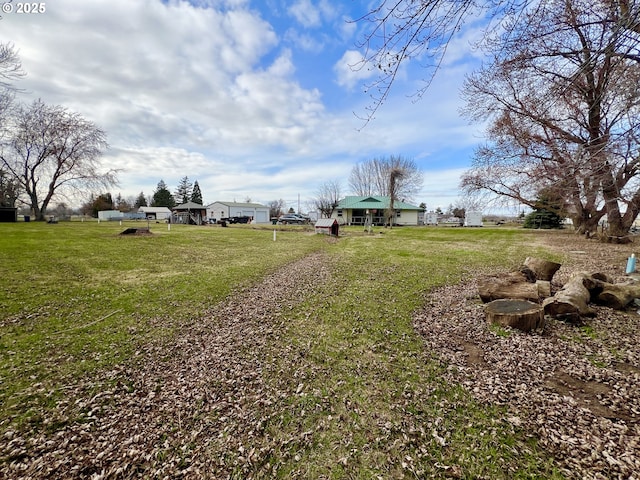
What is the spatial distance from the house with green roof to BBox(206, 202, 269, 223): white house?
64.2 feet

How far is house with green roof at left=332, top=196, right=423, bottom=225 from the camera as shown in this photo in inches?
1752

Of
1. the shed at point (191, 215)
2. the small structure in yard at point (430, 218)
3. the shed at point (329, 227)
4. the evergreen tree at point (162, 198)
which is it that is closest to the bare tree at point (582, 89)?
the shed at point (329, 227)

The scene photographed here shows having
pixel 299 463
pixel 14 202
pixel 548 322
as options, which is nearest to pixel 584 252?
pixel 548 322

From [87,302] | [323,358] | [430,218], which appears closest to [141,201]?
[430,218]

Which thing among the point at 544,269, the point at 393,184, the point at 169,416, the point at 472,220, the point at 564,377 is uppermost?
the point at 393,184

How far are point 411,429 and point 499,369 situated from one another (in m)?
1.82

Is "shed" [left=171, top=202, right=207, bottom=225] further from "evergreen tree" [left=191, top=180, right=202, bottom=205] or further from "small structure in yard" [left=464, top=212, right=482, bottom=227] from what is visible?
"small structure in yard" [left=464, top=212, right=482, bottom=227]

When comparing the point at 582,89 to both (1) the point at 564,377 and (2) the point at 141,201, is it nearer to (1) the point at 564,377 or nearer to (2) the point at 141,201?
(1) the point at 564,377

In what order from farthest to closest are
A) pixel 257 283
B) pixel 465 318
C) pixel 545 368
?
pixel 257 283
pixel 465 318
pixel 545 368

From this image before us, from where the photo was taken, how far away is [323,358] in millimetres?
4355

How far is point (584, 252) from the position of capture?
538 inches

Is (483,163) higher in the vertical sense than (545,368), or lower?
higher

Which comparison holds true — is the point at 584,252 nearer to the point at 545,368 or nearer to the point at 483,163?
the point at 483,163

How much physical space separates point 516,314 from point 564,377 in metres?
1.46
